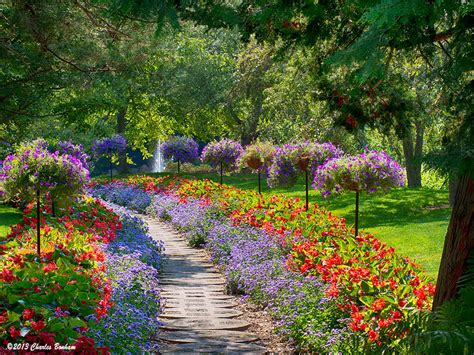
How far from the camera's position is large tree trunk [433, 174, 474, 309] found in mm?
5156

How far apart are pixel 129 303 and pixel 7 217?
28.8 ft

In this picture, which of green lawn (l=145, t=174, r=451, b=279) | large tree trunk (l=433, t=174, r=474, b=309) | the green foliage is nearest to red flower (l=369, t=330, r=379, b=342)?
large tree trunk (l=433, t=174, r=474, b=309)

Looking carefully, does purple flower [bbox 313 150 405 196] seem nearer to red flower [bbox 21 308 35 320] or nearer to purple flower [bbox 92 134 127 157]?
red flower [bbox 21 308 35 320]

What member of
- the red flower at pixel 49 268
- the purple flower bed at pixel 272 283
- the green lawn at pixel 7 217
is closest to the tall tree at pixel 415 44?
the purple flower bed at pixel 272 283

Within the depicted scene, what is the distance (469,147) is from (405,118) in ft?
9.95

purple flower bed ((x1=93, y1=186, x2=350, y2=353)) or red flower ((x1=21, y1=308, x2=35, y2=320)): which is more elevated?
red flower ((x1=21, y1=308, x2=35, y2=320))

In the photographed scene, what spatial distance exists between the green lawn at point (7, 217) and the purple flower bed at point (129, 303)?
330cm

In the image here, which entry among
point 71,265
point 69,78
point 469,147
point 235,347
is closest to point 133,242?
point 69,78

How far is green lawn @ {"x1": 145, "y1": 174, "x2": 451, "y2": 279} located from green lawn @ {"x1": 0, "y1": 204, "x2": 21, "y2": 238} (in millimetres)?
7553

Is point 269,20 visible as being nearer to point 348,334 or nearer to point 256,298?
point 348,334

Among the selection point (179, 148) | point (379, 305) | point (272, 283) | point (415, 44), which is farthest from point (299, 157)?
point (179, 148)

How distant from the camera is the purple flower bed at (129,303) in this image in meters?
5.25

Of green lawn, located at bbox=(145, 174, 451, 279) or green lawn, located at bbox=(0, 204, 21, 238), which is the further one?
green lawn, located at bbox=(0, 204, 21, 238)

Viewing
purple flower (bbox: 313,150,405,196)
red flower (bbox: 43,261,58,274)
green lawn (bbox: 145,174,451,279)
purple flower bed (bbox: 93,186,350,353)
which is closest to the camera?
purple flower bed (bbox: 93,186,350,353)
